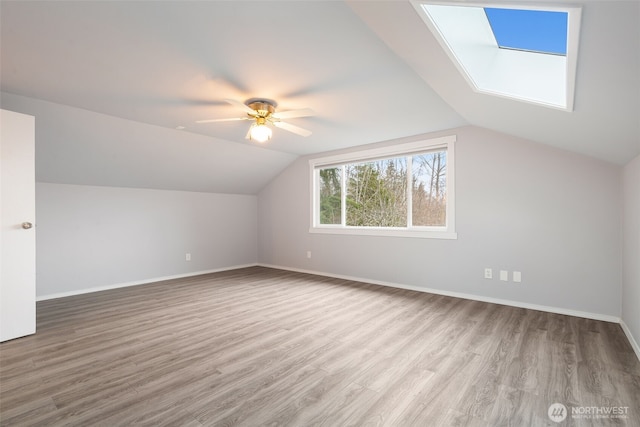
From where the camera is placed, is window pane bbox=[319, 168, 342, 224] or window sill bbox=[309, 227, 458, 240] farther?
window pane bbox=[319, 168, 342, 224]

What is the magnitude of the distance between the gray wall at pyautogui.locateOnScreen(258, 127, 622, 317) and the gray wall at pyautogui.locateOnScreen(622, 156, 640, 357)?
0.69ft

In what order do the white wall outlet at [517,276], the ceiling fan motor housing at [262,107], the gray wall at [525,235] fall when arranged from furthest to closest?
1. the white wall outlet at [517,276]
2. the gray wall at [525,235]
3. the ceiling fan motor housing at [262,107]

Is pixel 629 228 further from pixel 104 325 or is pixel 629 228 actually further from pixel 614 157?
pixel 104 325

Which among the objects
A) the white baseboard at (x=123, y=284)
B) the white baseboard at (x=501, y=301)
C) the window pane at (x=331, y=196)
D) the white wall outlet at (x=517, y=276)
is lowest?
the white baseboard at (x=123, y=284)

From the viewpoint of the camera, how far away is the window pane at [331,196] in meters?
5.25

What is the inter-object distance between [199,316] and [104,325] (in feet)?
2.90

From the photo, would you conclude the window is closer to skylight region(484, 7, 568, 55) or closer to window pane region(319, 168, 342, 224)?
window pane region(319, 168, 342, 224)

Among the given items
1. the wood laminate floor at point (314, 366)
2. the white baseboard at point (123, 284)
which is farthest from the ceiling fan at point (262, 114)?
the white baseboard at point (123, 284)

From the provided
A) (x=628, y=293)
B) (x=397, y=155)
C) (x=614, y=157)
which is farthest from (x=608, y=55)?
(x=397, y=155)

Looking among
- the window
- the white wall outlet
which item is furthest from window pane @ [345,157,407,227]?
the white wall outlet

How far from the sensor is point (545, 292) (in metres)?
3.21

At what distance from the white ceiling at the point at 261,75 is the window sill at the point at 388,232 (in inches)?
56.3

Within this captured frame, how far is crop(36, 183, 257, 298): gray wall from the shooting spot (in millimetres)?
3859

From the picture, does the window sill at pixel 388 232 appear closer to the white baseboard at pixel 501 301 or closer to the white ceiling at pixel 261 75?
the white baseboard at pixel 501 301
